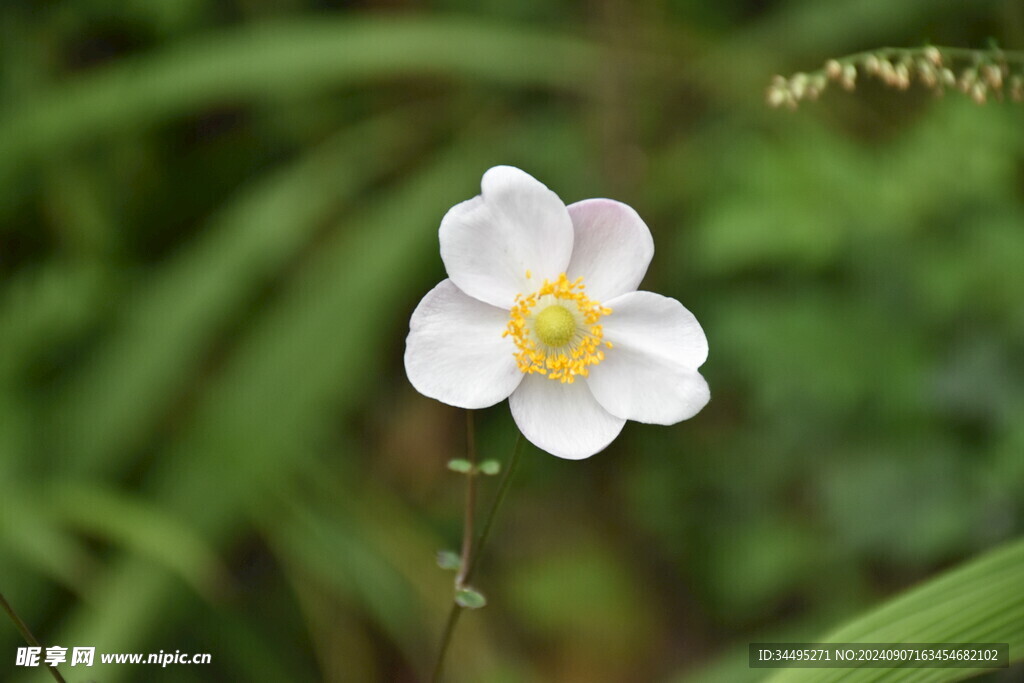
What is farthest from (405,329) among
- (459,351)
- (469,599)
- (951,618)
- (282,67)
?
(951,618)

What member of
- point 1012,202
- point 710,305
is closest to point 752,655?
point 710,305

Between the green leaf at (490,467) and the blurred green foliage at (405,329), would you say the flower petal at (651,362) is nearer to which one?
the green leaf at (490,467)

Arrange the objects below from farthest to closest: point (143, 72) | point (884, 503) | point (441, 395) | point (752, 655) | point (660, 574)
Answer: point (143, 72), point (660, 574), point (884, 503), point (752, 655), point (441, 395)

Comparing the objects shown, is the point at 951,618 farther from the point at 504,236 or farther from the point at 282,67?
the point at 282,67

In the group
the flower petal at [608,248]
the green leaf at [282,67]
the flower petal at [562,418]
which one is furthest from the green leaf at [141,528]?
the flower petal at [608,248]

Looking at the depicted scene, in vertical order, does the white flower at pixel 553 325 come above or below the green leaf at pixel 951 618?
above

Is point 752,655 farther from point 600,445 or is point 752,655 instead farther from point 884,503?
point 600,445

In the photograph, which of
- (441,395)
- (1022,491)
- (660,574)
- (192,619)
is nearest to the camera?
(441,395)
